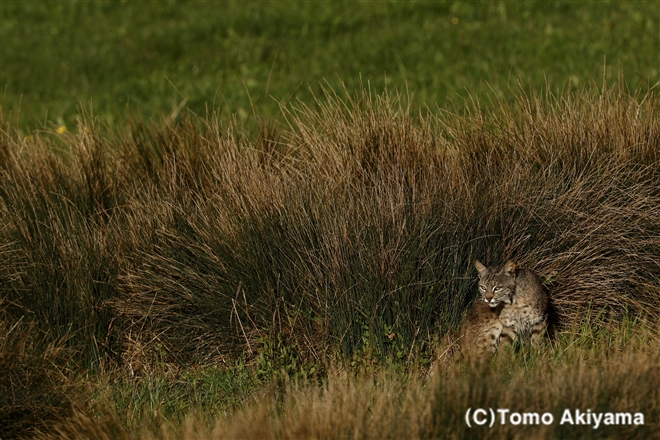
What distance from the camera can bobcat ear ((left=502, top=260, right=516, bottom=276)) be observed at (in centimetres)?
498

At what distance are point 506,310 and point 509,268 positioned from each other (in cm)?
24

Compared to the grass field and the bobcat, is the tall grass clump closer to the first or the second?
the grass field

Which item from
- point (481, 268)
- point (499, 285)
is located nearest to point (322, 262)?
point (481, 268)

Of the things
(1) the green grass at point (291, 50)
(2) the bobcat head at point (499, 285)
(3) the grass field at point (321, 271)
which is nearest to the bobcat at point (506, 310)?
(2) the bobcat head at point (499, 285)

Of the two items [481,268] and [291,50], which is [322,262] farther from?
[291,50]

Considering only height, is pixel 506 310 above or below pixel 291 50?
below

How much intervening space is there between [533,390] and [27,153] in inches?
159

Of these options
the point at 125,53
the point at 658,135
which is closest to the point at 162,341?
the point at 658,135

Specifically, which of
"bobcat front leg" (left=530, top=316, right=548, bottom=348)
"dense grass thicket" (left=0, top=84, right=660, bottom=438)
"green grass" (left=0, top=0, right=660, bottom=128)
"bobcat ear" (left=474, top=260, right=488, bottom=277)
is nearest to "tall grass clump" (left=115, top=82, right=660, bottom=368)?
"dense grass thicket" (left=0, top=84, right=660, bottom=438)

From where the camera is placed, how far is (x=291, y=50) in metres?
12.2

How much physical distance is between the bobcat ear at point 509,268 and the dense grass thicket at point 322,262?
1.30ft

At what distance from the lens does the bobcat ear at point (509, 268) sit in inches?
196

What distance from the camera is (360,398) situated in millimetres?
4156

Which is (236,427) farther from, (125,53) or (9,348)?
(125,53)
